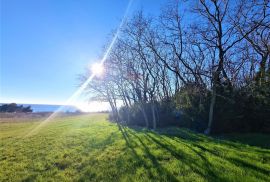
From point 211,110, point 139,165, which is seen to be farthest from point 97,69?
point 139,165

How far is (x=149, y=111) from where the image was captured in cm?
2086

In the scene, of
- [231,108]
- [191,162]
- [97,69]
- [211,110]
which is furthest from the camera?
[97,69]

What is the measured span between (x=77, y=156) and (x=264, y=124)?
12.4 meters

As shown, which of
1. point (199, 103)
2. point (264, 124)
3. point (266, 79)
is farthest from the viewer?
point (199, 103)

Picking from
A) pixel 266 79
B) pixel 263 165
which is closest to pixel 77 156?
pixel 263 165

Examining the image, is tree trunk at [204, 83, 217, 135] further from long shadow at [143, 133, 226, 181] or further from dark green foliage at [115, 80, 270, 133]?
long shadow at [143, 133, 226, 181]

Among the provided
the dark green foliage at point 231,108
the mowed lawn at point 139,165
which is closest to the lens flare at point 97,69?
the dark green foliage at point 231,108

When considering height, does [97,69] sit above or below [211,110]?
above

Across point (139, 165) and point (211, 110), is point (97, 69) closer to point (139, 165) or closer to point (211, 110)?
point (211, 110)

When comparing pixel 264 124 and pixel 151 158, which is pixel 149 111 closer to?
pixel 264 124

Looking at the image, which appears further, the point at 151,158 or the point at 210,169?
the point at 151,158

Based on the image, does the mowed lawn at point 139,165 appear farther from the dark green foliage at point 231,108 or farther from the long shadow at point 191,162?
the dark green foliage at point 231,108

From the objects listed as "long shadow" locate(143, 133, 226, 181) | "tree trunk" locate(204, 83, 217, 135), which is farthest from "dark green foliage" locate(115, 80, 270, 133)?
"long shadow" locate(143, 133, 226, 181)

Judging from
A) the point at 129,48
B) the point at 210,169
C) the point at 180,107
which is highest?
the point at 129,48
